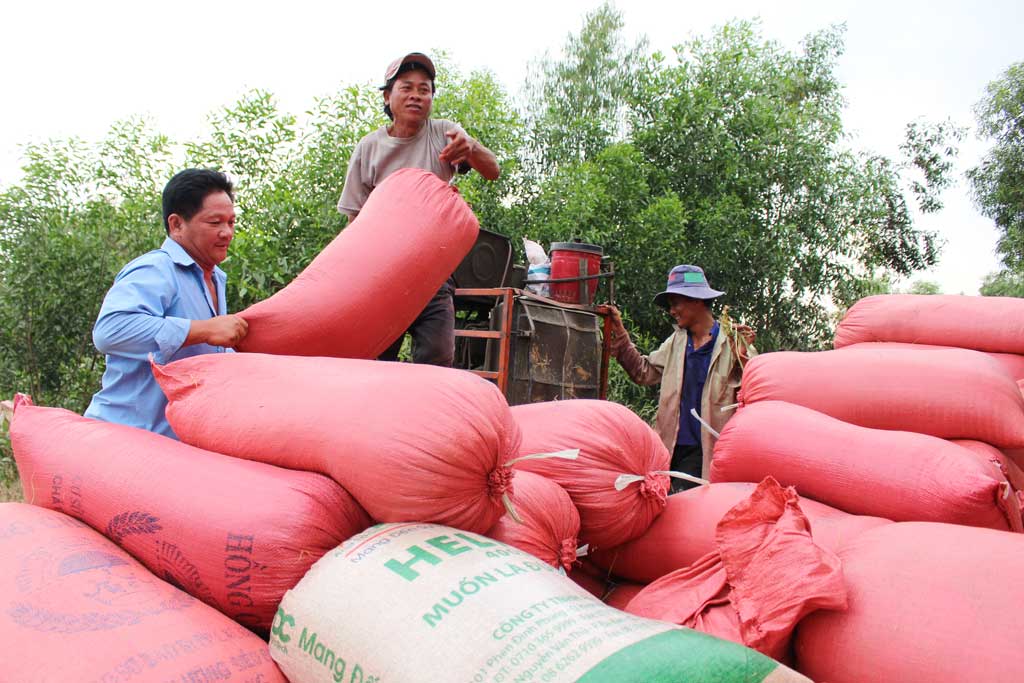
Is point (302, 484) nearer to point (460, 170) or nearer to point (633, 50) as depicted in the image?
point (460, 170)

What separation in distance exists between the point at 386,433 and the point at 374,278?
73 centimetres

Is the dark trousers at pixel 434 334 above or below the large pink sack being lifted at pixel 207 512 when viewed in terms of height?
above

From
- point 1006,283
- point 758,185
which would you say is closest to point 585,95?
point 758,185

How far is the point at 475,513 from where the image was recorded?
4.41 feet

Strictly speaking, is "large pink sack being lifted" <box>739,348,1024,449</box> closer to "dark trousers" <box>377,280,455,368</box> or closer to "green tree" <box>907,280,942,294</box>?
"dark trousers" <box>377,280,455,368</box>

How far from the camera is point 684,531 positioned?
181cm

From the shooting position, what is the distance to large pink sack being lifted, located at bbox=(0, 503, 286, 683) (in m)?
1.17

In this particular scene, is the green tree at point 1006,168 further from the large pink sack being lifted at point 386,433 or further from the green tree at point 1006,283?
the large pink sack being lifted at point 386,433

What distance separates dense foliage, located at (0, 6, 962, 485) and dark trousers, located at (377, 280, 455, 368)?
2.60 meters

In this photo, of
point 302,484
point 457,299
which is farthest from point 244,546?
point 457,299

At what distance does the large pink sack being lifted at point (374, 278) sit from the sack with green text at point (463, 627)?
73 cm

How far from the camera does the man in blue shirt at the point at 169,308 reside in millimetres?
1768

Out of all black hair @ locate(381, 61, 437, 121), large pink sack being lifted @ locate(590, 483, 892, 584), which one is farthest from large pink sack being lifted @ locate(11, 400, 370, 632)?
A: black hair @ locate(381, 61, 437, 121)

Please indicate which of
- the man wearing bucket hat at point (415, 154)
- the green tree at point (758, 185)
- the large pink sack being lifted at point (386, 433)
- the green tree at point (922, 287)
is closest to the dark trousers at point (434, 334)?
the man wearing bucket hat at point (415, 154)
